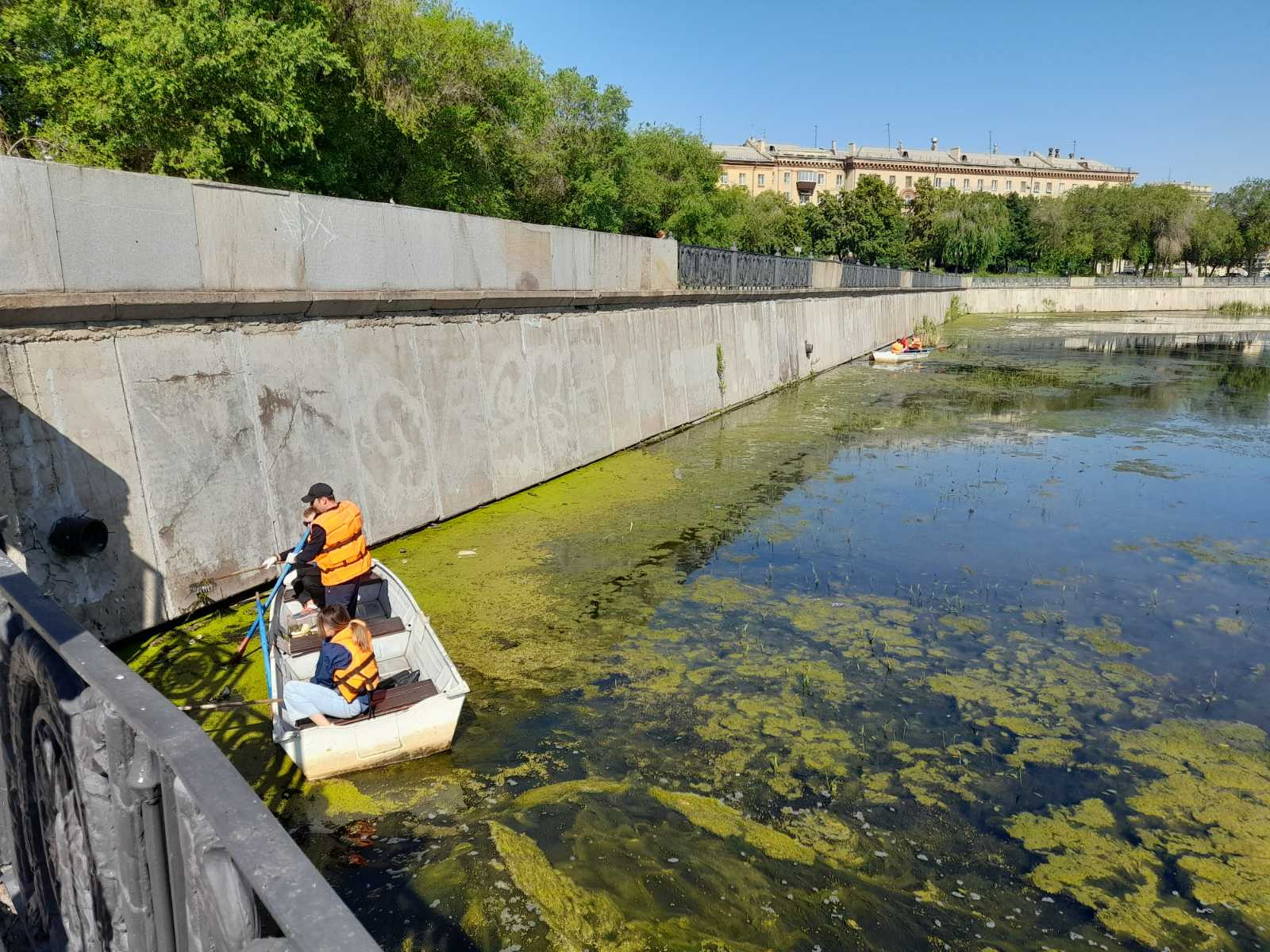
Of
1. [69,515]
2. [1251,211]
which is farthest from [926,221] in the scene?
[69,515]

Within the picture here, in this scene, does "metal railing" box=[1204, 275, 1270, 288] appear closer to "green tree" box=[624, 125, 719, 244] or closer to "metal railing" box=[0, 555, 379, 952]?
"green tree" box=[624, 125, 719, 244]

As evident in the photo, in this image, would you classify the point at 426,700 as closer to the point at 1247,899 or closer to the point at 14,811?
the point at 14,811

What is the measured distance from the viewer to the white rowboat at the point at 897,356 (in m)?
37.3

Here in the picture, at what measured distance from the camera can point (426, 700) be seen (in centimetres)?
661

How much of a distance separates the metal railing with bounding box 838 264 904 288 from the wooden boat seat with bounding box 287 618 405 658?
3179 centimetres

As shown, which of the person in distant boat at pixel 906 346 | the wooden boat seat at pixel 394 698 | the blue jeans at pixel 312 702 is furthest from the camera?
the person in distant boat at pixel 906 346

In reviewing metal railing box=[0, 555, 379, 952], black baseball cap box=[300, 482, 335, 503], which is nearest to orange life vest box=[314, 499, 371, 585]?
black baseball cap box=[300, 482, 335, 503]

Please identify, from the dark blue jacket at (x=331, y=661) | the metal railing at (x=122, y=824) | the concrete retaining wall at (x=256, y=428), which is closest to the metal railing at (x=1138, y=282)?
the concrete retaining wall at (x=256, y=428)

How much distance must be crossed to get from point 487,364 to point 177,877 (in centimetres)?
1212

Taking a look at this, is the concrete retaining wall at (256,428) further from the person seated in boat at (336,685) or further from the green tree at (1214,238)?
the green tree at (1214,238)

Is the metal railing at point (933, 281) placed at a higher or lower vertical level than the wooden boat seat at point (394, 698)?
higher

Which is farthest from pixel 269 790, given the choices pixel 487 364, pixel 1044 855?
pixel 487 364

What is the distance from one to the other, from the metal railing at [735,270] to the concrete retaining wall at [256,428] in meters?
5.24

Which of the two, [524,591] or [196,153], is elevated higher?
[196,153]
